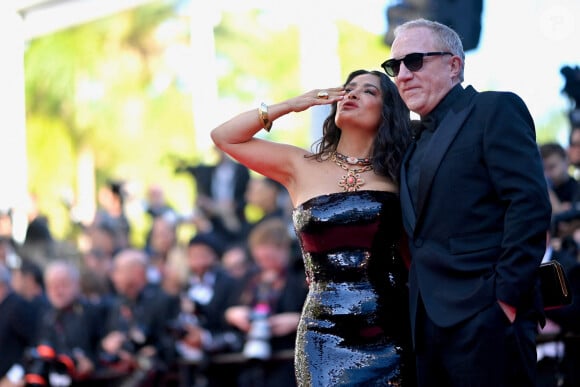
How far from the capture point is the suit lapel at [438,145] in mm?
4664

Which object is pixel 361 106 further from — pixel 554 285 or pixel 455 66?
pixel 554 285

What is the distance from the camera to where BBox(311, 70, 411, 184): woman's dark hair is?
5.31 meters

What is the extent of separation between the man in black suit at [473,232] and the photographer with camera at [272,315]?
3.55 m

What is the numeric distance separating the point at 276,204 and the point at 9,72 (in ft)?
34.6

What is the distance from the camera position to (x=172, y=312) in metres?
9.82

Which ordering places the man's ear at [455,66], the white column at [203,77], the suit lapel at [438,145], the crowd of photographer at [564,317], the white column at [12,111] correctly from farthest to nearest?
the white column at [203,77]
the white column at [12,111]
the crowd of photographer at [564,317]
the man's ear at [455,66]
the suit lapel at [438,145]

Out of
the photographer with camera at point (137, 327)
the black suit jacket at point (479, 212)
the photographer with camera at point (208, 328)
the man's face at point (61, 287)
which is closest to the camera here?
the black suit jacket at point (479, 212)

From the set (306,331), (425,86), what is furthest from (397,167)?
(306,331)

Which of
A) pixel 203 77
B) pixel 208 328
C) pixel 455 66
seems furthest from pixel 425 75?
pixel 203 77

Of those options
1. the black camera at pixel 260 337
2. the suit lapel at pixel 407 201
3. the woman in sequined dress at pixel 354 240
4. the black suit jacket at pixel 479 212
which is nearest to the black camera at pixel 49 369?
the black camera at pixel 260 337

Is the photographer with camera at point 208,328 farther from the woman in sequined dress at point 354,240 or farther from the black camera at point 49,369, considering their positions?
the woman in sequined dress at point 354,240

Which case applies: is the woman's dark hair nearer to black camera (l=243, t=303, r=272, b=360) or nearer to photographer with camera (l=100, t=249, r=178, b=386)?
black camera (l=243, t=303, r=272, b=360)

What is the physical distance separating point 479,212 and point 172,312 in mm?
5673

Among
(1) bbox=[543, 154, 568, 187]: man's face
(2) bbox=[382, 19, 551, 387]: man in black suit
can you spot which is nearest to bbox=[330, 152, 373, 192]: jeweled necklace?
(2) bbox=[382, 19, 551, 387]: man in black suit
